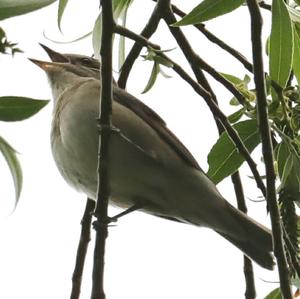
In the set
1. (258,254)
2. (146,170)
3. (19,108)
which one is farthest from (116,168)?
(19,108)

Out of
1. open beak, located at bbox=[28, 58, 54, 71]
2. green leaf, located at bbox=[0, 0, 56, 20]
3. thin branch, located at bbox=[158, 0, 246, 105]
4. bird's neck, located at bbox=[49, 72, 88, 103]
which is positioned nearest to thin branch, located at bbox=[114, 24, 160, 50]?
green leaf, located at bbox=[0, 0, 56, 20]

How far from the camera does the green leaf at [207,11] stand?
8.61 ft

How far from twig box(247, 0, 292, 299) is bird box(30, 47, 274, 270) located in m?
1.61

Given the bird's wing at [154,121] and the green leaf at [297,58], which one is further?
the bird's wing at [154,121]

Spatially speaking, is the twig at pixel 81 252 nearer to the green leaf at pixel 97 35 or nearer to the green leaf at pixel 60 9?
the green leaf at pixel 97 35

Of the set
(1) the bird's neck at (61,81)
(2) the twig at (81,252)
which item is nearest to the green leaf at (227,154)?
(2) the twig at (81,252)

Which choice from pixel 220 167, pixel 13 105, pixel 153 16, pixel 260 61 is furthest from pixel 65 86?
pixel 260 61

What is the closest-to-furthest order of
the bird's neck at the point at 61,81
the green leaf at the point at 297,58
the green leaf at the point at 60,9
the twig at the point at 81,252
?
the green leaf at the point at 297,58
the twig at the point at 81,252
the green leaf at the point at 60,9
the bird's neck at the point at 61,81

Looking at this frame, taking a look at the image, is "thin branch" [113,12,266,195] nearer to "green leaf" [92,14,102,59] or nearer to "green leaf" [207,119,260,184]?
"green leaf" [207,119,260,184]

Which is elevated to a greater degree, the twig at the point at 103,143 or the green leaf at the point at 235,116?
the green leaf at the point at 235,116

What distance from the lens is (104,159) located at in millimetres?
2758

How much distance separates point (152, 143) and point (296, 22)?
1321 mm

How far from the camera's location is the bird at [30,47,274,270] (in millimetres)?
3896

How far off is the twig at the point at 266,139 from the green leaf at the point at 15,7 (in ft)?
2.62
